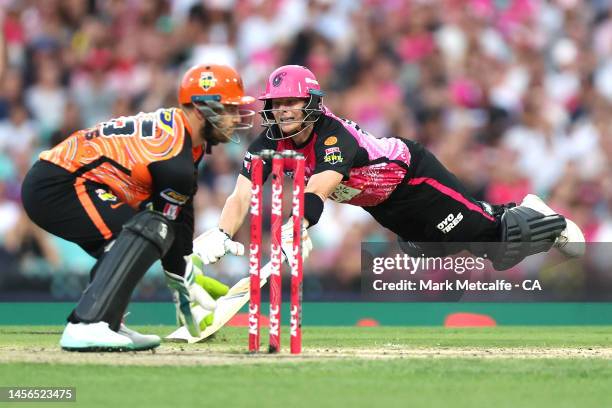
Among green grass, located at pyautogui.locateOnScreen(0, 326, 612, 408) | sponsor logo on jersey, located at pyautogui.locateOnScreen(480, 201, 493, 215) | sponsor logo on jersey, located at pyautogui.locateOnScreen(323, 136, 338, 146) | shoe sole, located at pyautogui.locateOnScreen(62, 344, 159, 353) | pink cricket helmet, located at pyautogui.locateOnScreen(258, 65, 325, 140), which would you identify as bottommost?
green grass, located at pyautogui.locateOnScreen(0, 326, 612, 408)

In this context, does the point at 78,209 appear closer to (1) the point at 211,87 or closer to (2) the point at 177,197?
(2) the point at 177,197

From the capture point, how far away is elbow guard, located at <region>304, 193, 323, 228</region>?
8.24m

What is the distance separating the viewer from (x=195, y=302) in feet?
25.7

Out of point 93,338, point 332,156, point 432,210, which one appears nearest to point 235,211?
point 332,156

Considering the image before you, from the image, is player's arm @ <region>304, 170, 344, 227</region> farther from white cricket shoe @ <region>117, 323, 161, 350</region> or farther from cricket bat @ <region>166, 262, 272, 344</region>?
white cricket shoe @ <region>117, 323, 161, 350</region>

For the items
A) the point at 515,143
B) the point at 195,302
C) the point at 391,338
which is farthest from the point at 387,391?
the point at 515,143

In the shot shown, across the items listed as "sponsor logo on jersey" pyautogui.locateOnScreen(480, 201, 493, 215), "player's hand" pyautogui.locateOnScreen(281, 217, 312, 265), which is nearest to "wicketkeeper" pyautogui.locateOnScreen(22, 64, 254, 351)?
"player's hand" pyautogui.locateOnScreen(281, 217, 312, 265)

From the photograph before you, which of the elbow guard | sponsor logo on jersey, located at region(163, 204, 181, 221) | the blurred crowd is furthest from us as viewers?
the blurred crowd

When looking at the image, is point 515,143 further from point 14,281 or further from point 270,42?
point 14,281

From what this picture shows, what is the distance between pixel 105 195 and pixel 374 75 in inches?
321

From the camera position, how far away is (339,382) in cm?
612

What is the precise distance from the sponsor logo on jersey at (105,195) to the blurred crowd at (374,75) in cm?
612

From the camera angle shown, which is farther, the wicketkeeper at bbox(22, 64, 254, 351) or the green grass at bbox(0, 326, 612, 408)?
the wicketkeeper at bbox(22, 64, 254, 351)

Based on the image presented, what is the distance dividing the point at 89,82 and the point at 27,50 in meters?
0.99
